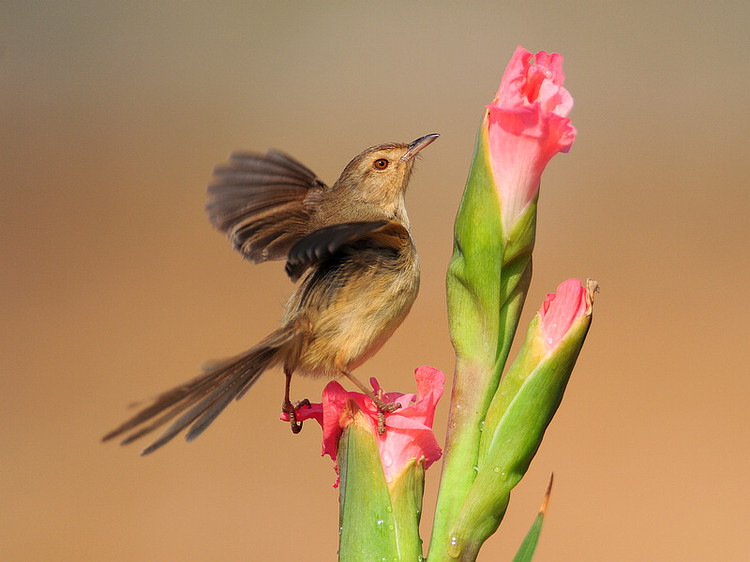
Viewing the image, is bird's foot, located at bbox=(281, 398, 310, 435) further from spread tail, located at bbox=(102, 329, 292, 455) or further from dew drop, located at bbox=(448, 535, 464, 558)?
dew drop, located at bbox=(448, 535, 464, 558)

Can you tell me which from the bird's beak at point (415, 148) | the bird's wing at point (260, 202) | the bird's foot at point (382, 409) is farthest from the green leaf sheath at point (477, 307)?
the bird's beak at point (415, 148)

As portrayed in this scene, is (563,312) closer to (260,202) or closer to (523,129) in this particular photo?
(523,129)

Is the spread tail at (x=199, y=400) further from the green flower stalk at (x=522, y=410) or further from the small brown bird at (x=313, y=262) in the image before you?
the green flower stalk at (x=522, y=410)

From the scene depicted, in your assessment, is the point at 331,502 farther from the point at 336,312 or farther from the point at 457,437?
the point at 457,437

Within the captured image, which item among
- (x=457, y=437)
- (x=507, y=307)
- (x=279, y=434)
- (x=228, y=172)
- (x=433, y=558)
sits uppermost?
(x=279, y=434)

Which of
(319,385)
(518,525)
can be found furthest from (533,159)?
(319,385)

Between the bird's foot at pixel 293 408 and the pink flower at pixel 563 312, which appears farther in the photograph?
the bird's foot at pixel 293 408

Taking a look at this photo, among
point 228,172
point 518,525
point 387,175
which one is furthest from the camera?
point 518,525

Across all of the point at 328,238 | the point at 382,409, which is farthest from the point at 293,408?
the point at 328,238

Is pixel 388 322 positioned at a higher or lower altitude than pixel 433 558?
Answer: higher
